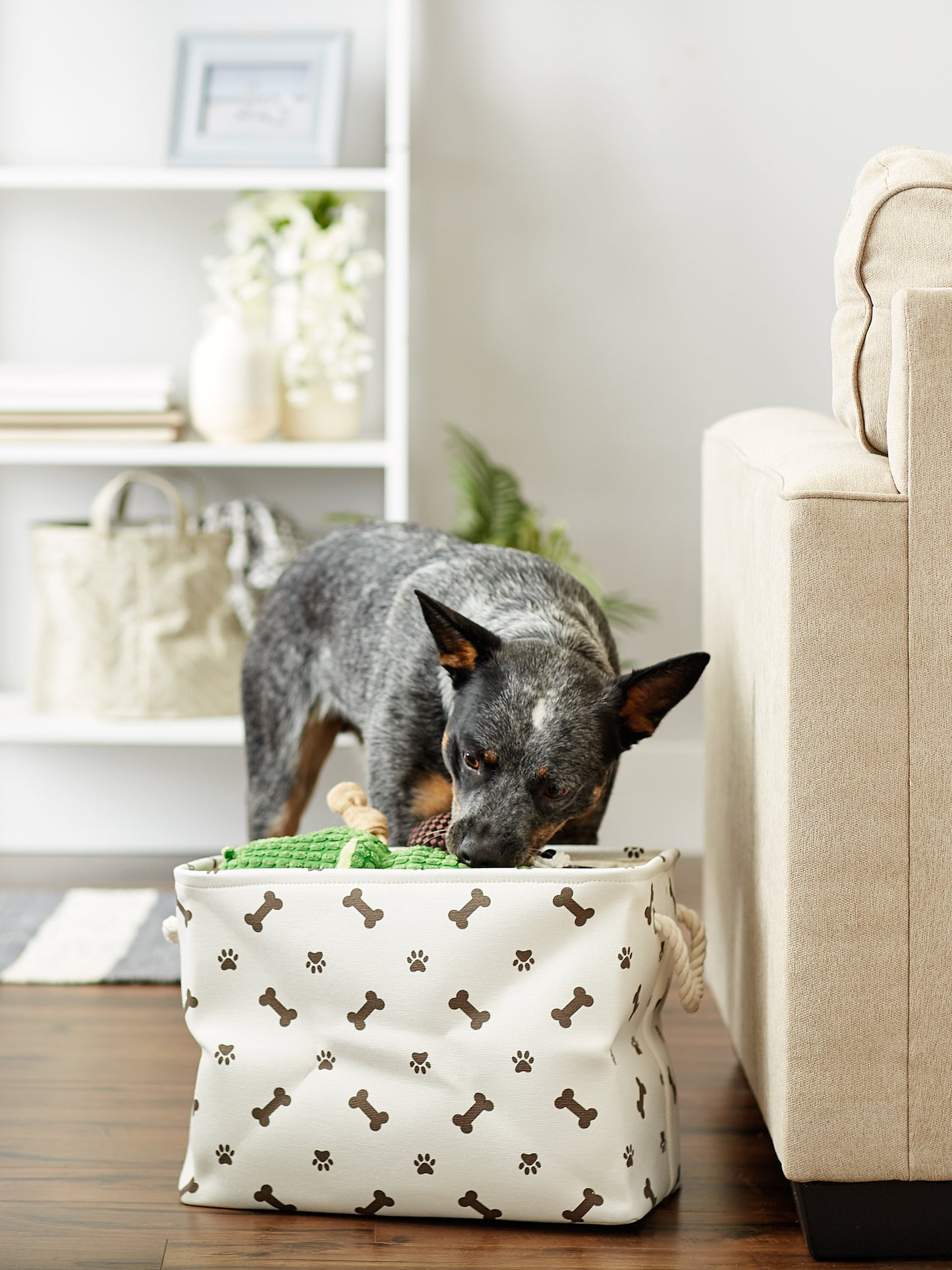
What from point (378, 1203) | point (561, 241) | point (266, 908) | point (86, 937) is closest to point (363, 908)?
point (266, 908)

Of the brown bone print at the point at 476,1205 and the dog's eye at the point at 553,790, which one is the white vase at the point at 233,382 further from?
the brown bone print at the point at 476,1205

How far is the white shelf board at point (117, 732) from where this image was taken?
8.79 ft

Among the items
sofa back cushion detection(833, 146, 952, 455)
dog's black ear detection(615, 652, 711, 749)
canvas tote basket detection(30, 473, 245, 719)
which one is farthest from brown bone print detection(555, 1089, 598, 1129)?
canvas tote basket detection(30, 473, 245, 719)

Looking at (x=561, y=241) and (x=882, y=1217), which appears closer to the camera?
(x=882, y=1217)

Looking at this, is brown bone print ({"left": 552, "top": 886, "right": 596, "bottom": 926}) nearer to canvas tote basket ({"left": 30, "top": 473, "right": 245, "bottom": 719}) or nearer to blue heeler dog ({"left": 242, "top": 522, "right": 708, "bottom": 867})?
blue heeler dog ({"left": 242, "top": 522, "right": 708, "bottom": 867})

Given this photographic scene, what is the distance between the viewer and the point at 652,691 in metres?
1.56

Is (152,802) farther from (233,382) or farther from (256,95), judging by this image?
(256,95)

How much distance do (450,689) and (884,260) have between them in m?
0.73

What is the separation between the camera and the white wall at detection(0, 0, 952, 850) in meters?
2.91

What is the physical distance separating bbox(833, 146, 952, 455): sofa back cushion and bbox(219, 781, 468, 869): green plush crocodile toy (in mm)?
645

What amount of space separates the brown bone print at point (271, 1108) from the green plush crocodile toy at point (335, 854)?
0.76 ft

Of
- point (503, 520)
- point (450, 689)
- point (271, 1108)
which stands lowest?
point (271, 1108)

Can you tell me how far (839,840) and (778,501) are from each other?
337 mm

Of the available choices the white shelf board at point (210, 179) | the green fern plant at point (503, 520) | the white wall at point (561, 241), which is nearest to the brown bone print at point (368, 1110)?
the green fern plant at point (503, 520)
